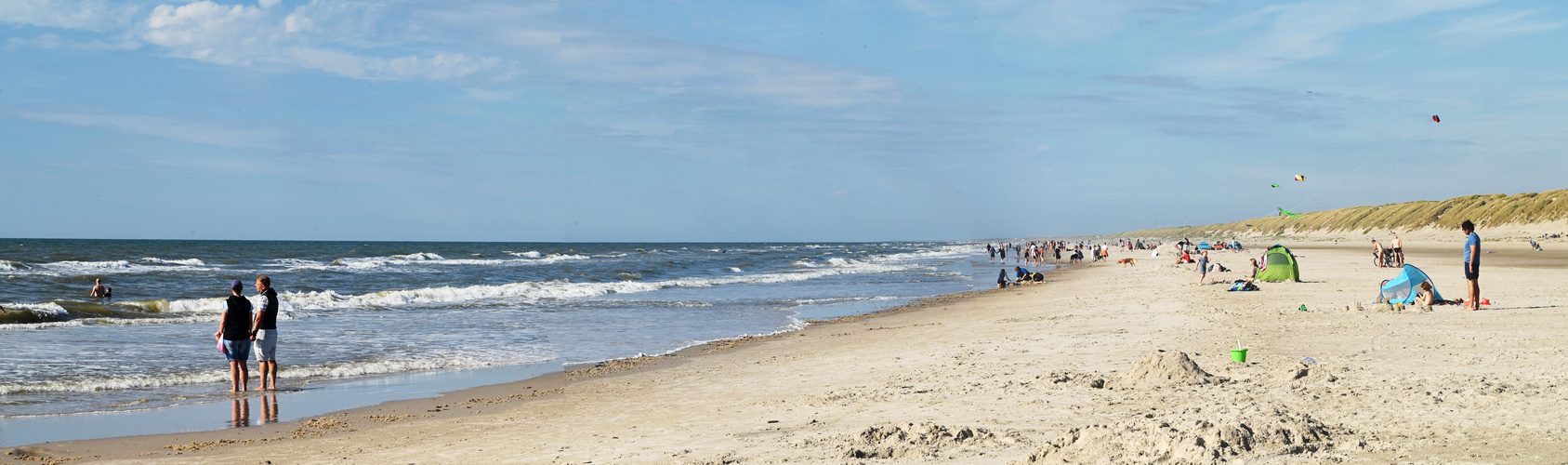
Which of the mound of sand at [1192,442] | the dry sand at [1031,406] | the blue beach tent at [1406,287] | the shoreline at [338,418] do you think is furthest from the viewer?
the blue beach tent at [1406,287]

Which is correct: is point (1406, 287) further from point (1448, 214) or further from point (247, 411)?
point (1448, 214)

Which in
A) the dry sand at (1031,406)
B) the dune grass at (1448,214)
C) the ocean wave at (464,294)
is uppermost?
the dune grass at (1448,214)

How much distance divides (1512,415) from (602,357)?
32.2 ft

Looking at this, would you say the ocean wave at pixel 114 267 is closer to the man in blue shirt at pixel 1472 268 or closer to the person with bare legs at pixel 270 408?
the person with bare legs at pixel 270 408

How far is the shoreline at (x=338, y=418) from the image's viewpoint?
21.6ft

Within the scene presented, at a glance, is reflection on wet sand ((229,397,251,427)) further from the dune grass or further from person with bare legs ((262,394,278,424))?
the dune grass

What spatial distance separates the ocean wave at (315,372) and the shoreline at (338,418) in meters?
1.17

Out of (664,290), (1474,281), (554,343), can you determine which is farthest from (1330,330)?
(664,290)

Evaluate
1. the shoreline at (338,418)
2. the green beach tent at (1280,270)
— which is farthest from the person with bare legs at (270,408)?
the green beach tent at (1280,270)

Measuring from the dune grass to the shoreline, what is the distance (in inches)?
2576

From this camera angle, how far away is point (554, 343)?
1412 centimetres

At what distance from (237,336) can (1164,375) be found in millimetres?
9376

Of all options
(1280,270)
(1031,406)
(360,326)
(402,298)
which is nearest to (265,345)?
(360,326)

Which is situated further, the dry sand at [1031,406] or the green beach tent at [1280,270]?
the green beach tent at [1280,270]
